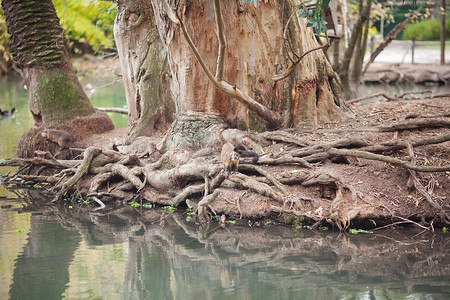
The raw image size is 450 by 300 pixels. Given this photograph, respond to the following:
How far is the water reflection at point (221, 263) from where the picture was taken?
5887 millimetres

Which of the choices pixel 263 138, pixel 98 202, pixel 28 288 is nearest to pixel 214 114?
pixel 263 138

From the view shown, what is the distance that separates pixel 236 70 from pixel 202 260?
372 cm

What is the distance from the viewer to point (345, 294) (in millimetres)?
5684

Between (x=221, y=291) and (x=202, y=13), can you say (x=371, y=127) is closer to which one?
(x=202, y=13)

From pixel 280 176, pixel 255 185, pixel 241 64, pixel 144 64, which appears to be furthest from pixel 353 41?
pixel 255 185

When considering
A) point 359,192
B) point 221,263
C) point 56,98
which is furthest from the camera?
point 56,98

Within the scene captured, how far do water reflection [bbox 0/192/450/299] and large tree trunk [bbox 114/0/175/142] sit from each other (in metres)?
3.42

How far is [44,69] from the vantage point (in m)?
12.1

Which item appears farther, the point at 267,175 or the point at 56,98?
the point at 56,98

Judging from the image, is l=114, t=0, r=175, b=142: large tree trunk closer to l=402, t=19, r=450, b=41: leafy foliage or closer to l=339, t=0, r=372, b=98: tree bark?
l=339, t=0, r=372, b=98: tree bark

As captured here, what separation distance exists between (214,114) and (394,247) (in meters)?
3.83

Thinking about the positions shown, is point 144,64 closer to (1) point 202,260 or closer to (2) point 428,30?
(1) point 202,260

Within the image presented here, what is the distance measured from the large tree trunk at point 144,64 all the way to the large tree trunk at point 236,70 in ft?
5.32

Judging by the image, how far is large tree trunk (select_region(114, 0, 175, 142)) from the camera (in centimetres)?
1139
